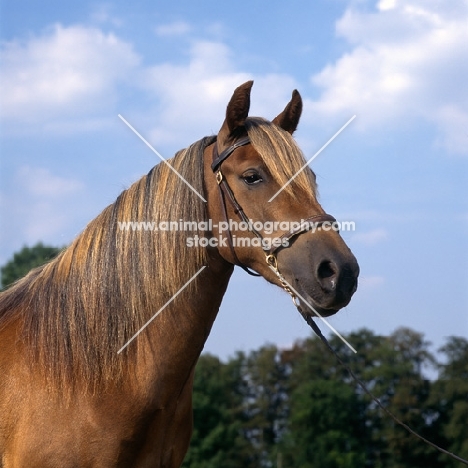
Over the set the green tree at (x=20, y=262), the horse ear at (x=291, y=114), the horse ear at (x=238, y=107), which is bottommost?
the horse ear at (x=238, y=107)

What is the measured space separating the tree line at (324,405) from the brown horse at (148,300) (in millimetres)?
39740

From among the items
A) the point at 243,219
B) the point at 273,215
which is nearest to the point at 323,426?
the point at 243,219

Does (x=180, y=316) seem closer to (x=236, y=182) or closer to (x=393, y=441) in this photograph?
(x=236, y=182)

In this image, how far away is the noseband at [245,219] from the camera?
425 cm

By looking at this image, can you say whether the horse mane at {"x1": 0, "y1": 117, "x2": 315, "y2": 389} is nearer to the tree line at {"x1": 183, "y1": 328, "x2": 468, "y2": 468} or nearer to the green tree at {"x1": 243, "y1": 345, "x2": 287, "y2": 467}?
the tree line at {"x1": 183, "y1": 328, "x2": 468, "y2": 468}

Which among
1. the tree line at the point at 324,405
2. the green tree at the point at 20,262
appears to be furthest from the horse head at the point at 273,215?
the green tree at the point at 20,262

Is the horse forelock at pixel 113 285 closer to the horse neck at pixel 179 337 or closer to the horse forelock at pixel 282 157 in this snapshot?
the horse neck at pixel 179 337

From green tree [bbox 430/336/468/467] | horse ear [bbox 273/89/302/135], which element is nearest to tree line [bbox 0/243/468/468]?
green tree [bbox 430/336/468/467]

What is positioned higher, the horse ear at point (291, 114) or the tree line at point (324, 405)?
the tree line at point (324, 405)

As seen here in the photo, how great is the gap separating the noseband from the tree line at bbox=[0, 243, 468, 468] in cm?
3977

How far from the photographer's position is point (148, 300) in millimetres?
4570

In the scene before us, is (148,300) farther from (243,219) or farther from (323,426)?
(323,426)

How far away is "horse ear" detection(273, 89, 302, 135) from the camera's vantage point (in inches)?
204

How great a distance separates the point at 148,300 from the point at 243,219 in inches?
37.3
